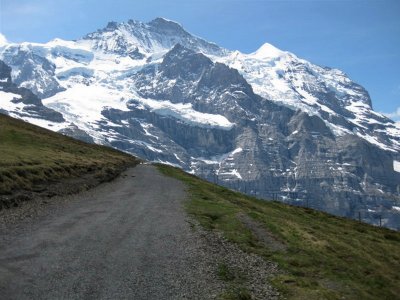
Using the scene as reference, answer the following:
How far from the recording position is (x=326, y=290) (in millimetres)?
24078

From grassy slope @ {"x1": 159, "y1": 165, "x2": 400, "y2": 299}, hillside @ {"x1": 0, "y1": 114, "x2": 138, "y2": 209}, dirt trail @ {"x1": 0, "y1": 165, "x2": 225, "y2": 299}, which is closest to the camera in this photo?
dirt trail @ {"x1": 0, "y1": 165, "x2": 225, "y2": 299}

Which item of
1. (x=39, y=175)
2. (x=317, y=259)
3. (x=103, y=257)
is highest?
(x=39, y=175)

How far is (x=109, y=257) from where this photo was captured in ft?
83.4

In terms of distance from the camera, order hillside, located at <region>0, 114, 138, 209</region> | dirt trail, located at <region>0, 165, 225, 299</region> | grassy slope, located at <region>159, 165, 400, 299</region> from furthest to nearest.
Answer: hillside, located at <region>0, 114, 138, 209</region> < grassy slope, located at <region>159, 165, 400, 299</region> < dirt trail, located at <region>0, 165, 225, 299</region>

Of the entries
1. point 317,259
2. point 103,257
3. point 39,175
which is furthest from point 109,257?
point 39,175

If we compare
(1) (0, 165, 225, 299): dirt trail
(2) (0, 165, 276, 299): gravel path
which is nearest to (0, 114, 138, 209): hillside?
(2) (0, 165, 276, 299): gravel path

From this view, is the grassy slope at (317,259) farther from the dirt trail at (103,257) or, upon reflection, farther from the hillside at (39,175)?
the hillside at (39,175)

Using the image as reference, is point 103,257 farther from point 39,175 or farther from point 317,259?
point 39,175

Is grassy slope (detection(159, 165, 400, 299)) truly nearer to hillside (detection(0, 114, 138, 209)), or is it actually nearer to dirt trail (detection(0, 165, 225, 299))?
dirt trail (detection(0, 165, 225, 299))

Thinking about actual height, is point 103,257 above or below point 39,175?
below

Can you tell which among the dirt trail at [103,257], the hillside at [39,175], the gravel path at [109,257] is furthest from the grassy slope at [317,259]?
the hillside at [39,175]

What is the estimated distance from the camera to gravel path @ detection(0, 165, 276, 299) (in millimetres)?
20797

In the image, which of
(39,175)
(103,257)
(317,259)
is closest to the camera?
(103,257)

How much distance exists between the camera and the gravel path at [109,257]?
68.2 feet
